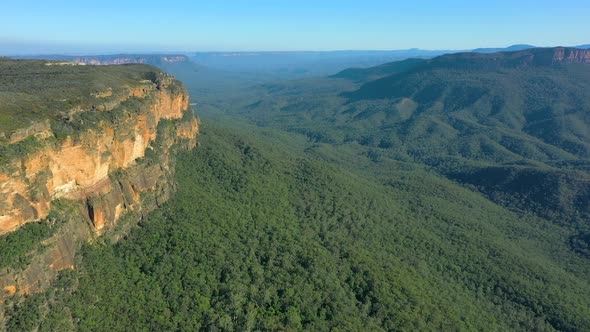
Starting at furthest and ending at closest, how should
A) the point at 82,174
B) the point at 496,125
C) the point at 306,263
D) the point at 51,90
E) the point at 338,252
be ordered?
the point at 496,125 < the point at 338,252 < the point at 51,90 < the point at 306,263 < the point at 82,174

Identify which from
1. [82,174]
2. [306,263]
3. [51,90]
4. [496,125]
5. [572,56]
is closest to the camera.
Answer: [82,174]

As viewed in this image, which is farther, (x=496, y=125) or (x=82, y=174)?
(x=496, y=125)

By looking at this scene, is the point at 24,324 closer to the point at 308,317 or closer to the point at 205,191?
the point at 308,317

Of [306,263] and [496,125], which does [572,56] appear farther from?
[306,263]

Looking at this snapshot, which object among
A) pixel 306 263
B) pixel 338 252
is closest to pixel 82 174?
pixel 306 263

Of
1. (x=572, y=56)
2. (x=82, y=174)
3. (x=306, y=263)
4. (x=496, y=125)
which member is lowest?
(x=496, y=125)

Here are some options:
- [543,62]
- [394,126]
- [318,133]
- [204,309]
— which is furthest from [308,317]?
[543,62]

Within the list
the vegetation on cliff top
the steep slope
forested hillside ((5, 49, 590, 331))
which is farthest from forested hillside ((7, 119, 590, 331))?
the vegetation on cliff top

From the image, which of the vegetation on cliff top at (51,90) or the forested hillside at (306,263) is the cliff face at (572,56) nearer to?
the forested hillside at (306,263)

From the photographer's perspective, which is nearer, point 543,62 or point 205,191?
point 205,191

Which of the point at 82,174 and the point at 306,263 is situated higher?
the point at 82,174
